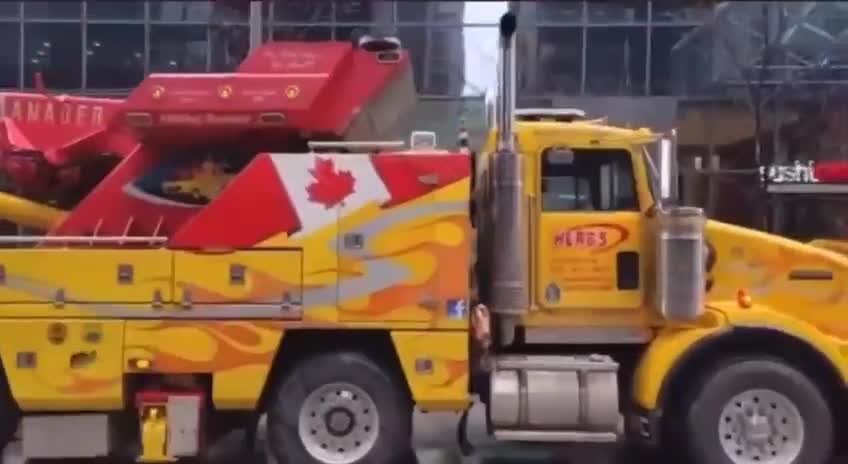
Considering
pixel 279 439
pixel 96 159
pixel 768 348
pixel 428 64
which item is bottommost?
pixel 279 439

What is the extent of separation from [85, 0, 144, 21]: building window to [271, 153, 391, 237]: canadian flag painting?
40.1ft

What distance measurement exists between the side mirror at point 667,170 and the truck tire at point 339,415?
8.12 ft

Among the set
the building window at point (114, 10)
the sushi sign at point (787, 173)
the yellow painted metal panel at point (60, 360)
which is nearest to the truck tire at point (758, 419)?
the yellow painted metal panel at point (60, 360)

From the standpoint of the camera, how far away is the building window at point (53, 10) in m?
19.3

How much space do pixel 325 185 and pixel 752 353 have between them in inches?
134

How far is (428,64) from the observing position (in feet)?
62.8

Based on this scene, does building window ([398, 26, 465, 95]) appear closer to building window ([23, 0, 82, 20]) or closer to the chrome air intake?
building window ([23, 0, 82, 20])

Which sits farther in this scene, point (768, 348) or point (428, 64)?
point (428, 64)

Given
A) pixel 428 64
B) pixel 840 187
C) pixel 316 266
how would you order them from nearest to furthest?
pixel 316 266
pixel 840 187
pixel 428 64

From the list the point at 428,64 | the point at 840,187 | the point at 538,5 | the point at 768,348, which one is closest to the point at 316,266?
the point at 768,348

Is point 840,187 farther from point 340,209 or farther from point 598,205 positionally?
point 340,209

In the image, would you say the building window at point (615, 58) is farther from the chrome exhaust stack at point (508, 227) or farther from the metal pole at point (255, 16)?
the chrome exhaust stack at point (508, 227)

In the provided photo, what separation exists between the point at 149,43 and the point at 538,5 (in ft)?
21.1

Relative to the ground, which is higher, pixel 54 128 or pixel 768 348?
pixel 54 128
